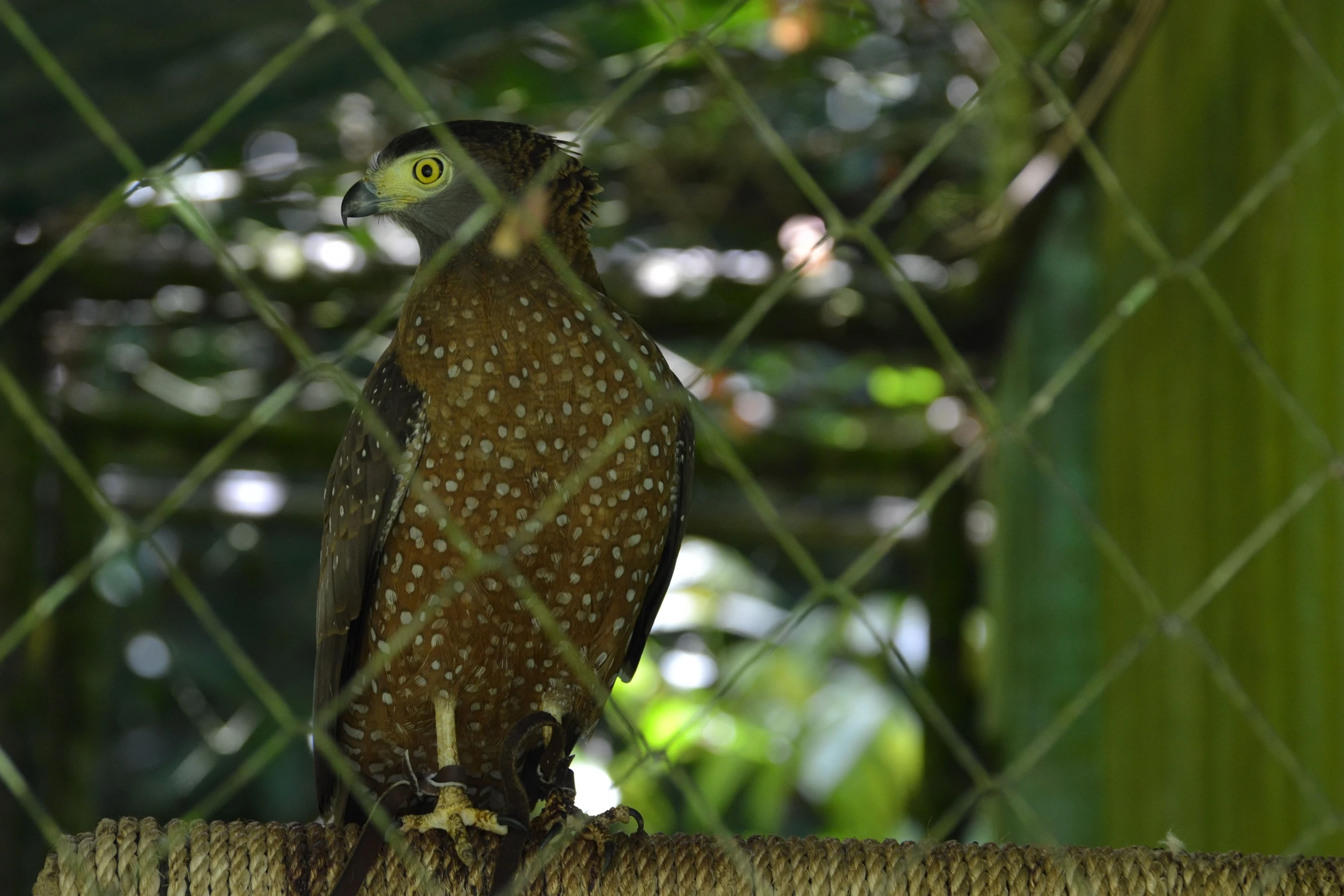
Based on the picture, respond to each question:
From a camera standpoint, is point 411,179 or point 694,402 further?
point 411,179

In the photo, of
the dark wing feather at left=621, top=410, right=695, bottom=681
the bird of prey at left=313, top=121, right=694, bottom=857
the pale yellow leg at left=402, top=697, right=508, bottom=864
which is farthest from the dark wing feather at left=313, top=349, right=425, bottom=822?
the dark wing feather at left=621, top=410, right=695, bottom=681

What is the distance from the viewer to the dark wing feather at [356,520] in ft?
7.10

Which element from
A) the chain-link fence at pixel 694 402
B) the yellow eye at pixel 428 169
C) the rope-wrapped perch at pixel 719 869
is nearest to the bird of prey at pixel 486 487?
the yellow eye at pixel 428 169

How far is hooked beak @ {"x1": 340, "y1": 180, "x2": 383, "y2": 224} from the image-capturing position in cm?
227

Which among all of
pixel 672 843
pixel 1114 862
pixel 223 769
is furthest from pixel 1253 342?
pixel 223 769

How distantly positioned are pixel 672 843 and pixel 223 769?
153 inches

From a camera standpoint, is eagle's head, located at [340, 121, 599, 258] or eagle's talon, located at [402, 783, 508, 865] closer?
eagle's talon, located at [402, 783, 508, 865]

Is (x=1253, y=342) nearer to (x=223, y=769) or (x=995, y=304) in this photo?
(x=995, y=304)

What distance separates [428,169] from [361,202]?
0.13 meters

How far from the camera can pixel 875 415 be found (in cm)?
455

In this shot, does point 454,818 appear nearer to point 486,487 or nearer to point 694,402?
point 486,487

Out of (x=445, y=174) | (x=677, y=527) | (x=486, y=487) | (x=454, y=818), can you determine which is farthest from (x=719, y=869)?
(x=445, y=174)

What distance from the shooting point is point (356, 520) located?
88.4 inches

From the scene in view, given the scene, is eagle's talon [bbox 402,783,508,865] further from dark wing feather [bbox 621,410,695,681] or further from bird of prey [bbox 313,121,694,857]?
dark wing feather [bbox 621,410,695,681]
